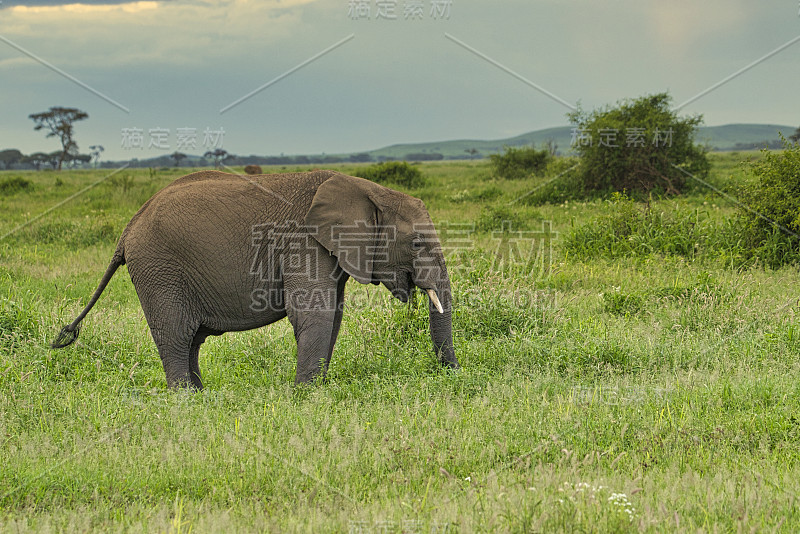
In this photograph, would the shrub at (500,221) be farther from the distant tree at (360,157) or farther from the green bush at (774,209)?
the distant tree at (360,157)

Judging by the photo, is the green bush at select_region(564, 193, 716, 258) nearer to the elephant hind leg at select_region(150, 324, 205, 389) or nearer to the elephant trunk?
the elephant trunk

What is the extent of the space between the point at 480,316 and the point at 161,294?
12.3 ft

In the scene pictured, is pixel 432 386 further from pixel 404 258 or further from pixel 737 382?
pixel 737 382

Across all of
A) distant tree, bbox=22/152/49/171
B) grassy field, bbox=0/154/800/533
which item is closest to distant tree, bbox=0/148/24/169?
distant tree, bbox=22/152/49/171

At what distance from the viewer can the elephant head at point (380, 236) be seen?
243 inches

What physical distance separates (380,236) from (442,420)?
1.97 metres

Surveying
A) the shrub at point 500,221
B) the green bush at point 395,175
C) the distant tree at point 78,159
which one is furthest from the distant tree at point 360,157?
the shrub at point 500,221

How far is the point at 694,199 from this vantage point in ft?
65.4

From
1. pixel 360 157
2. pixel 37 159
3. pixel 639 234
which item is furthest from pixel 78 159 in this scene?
pixel 639 234

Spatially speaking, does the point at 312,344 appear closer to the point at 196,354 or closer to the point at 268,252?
the point at 268,252

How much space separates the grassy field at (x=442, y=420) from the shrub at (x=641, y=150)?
11496 millimetres

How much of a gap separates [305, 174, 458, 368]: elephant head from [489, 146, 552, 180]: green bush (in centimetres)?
2569

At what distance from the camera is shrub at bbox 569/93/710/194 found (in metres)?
21.3

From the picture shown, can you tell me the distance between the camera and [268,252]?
6344mm
